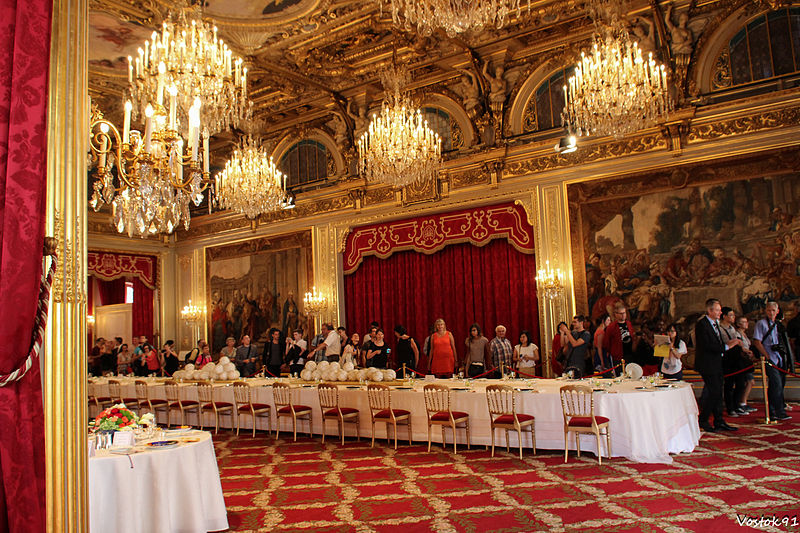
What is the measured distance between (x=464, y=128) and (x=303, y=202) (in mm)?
4399

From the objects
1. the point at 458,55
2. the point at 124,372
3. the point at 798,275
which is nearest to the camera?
the point at 798,275

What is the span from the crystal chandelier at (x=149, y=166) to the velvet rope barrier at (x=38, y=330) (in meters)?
2.47

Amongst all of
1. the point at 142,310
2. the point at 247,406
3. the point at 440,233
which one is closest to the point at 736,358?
the point at 440,233

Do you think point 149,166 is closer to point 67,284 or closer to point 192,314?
point 67,284

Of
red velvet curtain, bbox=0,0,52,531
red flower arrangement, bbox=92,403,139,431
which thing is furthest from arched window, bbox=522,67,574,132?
red velvet curtain, bbox=0,0,52,531

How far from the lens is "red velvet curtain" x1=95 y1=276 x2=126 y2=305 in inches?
751

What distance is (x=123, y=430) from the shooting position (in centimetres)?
469

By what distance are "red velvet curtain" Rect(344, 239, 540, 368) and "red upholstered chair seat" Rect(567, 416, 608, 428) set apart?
17.0 feet

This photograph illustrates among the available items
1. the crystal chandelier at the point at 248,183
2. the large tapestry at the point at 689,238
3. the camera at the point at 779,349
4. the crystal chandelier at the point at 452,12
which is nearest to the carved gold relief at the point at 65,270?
the crystal chandelier at the point at 452,12

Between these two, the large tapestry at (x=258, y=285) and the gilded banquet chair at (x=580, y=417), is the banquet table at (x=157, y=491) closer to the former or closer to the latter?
the gilded banquet chair at (x=580, y=417)

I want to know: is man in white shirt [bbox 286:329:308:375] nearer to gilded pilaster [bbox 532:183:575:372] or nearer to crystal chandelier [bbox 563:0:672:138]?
gilded pilaster [bbox 532:183:575:372]

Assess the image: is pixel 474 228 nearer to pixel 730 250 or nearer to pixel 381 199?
pixel 381 199

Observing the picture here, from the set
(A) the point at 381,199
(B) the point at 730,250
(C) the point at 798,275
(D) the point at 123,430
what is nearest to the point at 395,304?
(A) the point at 381,199

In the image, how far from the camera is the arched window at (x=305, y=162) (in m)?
14.9
